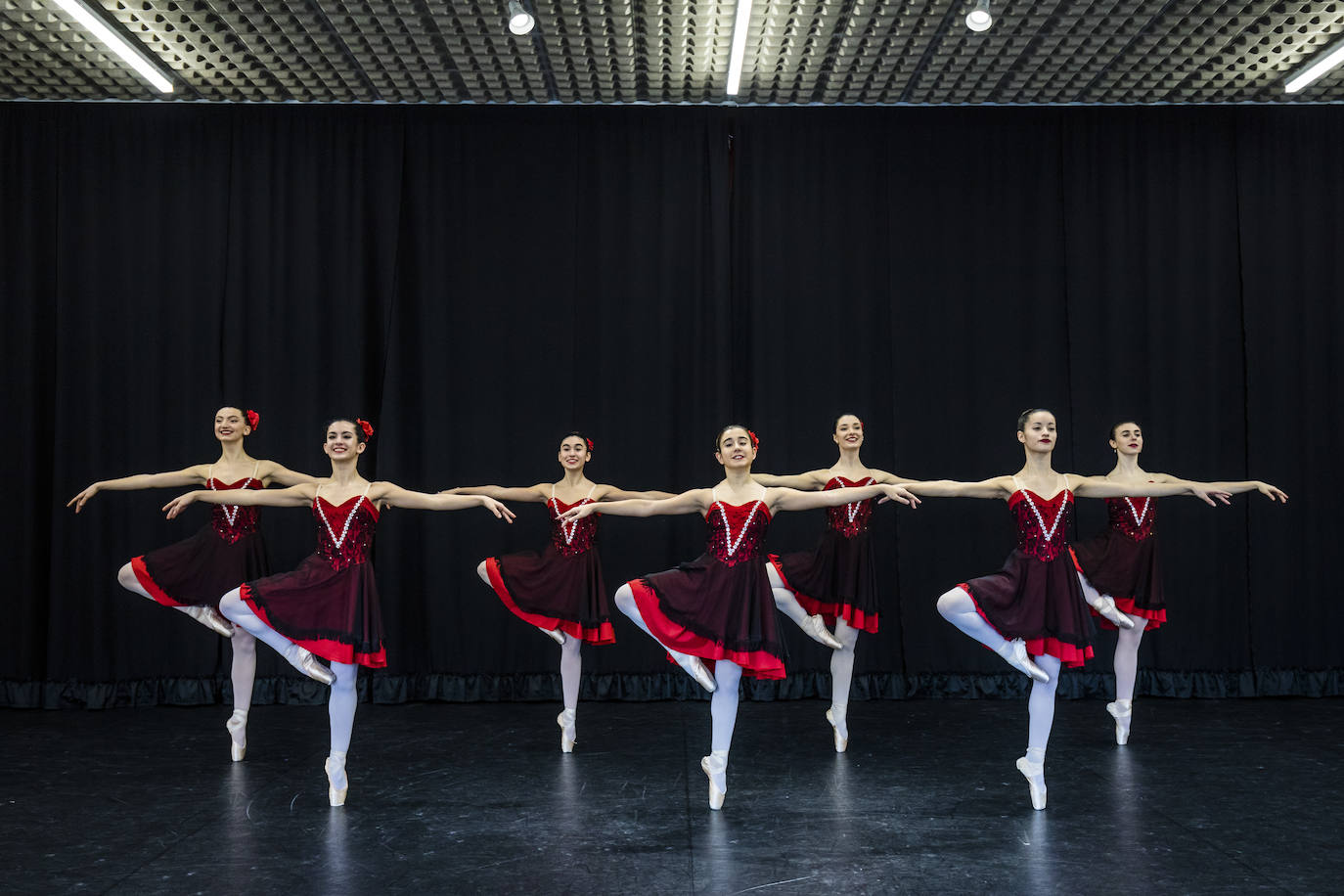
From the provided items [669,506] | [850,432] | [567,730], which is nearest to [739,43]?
[850,432]

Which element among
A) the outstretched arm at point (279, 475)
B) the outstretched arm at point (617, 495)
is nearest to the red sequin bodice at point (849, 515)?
the outstretched arm at point (617, 495)

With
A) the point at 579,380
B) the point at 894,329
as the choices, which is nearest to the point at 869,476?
the point at 894,329

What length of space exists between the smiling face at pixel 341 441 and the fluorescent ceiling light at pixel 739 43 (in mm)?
2815

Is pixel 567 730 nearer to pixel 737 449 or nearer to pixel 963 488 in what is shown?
pixel 737 449

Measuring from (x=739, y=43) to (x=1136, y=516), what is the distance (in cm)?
331

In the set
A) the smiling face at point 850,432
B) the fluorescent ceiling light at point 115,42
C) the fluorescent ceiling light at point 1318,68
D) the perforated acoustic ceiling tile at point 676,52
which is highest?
the perforated acoustic ceiling tile at point 676,52

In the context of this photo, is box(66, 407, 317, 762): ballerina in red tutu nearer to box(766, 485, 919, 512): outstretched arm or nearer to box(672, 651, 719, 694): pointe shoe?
box(672, 651, 719, 694): pointe shoe

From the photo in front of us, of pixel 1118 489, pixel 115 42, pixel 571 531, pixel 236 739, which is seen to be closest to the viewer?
pixel 1118 489

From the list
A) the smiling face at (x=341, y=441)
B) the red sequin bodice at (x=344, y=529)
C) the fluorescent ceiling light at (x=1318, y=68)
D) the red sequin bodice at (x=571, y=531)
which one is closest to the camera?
the red sequin bodice at (x=344, y=529)

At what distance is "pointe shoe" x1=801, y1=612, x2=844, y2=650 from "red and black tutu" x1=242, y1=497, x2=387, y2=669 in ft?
6.99

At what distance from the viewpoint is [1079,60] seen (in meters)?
6.12

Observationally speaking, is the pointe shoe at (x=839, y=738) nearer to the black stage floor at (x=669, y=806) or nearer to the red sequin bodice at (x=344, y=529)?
the black stage floor at (x=669, y=806)

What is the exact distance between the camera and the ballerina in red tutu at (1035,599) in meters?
4.25

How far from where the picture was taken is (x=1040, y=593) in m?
4.34
